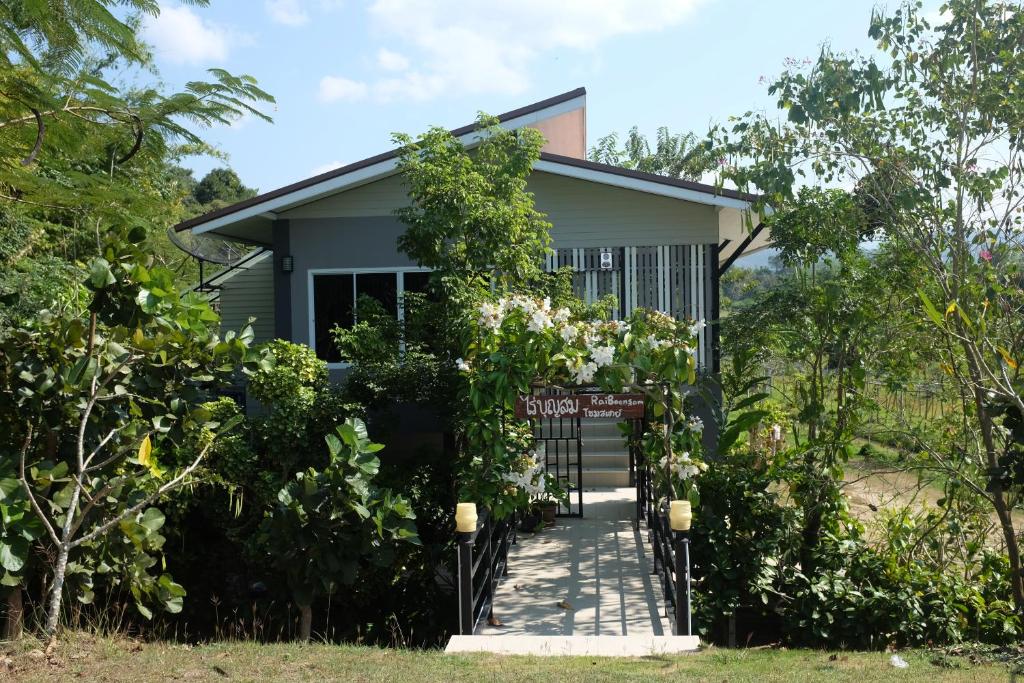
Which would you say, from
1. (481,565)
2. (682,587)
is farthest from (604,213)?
(682,587)

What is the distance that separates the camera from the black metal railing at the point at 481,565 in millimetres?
6734

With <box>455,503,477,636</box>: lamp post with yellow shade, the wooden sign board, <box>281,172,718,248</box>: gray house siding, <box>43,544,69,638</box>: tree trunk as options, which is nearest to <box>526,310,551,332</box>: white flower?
the wooden sign board

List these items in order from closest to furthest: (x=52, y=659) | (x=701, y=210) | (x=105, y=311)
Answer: (x=52, y=659)
(x=105, y=311)
(x=701, y=210)

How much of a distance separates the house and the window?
2 centimetres

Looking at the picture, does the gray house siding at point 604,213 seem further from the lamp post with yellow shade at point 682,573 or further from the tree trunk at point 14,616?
the tree trunk at point 14,616

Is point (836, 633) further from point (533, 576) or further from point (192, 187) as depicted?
point (192, 187)

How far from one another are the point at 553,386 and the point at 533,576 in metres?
1.98

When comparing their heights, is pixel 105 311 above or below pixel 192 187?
below

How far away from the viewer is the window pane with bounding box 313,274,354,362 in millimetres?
13109

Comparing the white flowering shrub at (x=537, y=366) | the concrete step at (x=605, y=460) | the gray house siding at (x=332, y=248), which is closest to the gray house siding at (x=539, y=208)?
the gray house siding at (x=332, y=248)

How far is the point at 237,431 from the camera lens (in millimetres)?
8961

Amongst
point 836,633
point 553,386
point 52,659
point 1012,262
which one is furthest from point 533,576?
point 1012,262

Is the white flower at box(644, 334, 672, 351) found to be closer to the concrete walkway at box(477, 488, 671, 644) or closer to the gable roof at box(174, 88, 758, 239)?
the concrete walkway at box(477, 488, 671, 644)

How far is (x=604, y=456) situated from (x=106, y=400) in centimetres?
695
